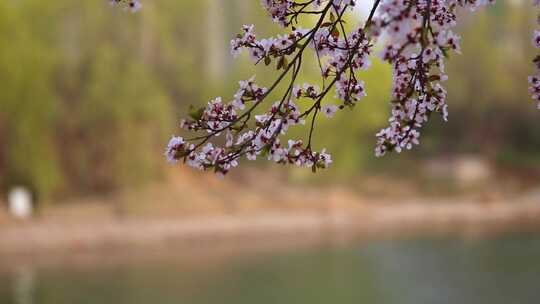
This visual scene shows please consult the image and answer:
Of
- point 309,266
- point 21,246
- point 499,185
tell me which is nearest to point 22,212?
point 21,246

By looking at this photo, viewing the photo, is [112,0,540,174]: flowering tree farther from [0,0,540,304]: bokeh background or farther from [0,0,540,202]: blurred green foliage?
[0,0,540,202]: blurred green foliage

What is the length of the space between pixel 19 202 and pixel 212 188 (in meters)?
6.63

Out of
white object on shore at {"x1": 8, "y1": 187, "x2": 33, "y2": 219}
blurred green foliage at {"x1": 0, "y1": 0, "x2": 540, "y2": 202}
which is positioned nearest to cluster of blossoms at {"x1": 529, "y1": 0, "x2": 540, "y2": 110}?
blurred green foliage at {"x1": 0, "y1": 0, "x2": 540, "y2": 202}

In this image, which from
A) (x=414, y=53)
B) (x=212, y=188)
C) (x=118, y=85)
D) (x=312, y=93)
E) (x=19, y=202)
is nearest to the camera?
(x=414, y=53)

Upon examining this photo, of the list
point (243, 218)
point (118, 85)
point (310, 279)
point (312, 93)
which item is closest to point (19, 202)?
point (118, 85)

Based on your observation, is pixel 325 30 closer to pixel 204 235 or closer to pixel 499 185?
pixel 204 235

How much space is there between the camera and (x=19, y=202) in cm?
1886

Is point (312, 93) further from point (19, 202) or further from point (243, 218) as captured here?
point (243, 218)

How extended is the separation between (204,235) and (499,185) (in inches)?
508

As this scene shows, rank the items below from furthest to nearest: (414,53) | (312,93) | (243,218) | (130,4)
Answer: (243,218), (312,93), (130,4), (414,53)

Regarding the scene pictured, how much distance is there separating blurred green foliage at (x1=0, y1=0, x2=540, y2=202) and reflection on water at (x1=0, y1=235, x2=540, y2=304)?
15.7ft

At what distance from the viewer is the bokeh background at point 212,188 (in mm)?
14195

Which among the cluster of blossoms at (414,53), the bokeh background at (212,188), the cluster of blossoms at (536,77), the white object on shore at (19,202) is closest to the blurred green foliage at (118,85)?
the bokeh background at (212,188)

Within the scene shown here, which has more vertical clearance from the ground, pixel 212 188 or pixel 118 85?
pixel 118 85
